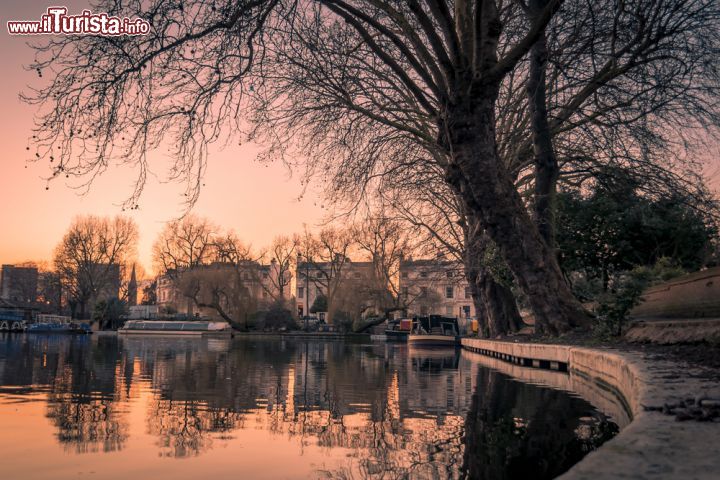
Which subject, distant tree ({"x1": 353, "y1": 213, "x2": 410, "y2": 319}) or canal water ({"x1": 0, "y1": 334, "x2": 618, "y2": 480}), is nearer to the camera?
canal water ({"x1": 0, "y1": 334, "x2": 618, "y2": 480})

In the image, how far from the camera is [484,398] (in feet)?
26.5

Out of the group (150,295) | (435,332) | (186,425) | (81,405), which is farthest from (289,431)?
(150,295)

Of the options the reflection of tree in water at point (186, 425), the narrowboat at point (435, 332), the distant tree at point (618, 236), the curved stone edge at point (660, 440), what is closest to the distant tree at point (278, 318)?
the narrowboat at point (435, 332)

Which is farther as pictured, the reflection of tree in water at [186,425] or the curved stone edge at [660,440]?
the reflection of tree in water at [186,425]

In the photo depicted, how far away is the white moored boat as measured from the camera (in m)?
66.1

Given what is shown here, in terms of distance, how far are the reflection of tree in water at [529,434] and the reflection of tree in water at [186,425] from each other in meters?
1.80

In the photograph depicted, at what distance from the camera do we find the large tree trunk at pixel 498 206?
13.3 meters

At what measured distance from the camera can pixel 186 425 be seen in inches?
220

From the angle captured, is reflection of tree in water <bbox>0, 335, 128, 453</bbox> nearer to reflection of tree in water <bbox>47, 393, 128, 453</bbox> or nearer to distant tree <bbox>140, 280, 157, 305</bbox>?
reflection of tree in water <bbox>47, 393, 128, 453</bbox>

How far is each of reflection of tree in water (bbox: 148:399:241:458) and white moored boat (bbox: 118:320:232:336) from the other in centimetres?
5788

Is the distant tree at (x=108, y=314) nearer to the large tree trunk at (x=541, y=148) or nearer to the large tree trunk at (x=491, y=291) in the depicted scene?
the large tree trunk at (x=491, y=291)

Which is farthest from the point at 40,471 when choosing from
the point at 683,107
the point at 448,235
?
the point at 448,235

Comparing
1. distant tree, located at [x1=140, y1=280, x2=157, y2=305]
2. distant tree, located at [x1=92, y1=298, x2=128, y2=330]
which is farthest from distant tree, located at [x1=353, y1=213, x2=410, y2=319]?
distant tree, located at [x1=140, y1=280, x2=157, y2=305]

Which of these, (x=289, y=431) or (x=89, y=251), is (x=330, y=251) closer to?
(x=89, y=251)
